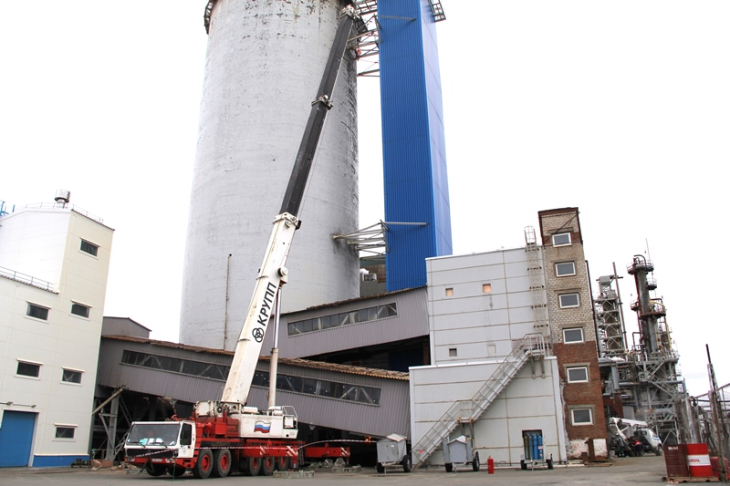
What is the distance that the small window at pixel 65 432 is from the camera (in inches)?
1267

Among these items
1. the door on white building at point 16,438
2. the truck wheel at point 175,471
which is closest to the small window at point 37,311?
the door on white building at point 16,438

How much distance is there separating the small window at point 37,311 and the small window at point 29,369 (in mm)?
2487

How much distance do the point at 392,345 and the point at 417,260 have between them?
269 inches

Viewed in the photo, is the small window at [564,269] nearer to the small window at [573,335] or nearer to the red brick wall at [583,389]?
the small window at [573,335]

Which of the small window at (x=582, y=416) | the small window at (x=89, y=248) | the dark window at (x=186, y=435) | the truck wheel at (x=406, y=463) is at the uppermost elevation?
the small window at (x=89, y=248)

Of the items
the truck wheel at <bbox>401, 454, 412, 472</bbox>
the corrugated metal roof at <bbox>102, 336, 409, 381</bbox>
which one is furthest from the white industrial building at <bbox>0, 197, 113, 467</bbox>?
the truck wheel at <bbox>401, 454, 412, 472</bbox>

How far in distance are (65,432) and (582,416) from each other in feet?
89.6

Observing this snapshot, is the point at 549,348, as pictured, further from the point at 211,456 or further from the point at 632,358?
the point at 632,358

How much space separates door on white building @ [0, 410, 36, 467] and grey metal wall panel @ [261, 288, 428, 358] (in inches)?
539

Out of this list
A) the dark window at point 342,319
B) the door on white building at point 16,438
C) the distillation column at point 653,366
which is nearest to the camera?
the door on white building at point 16,438

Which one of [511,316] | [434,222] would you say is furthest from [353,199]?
[511,316]

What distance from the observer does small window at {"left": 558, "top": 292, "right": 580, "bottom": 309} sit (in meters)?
31.9

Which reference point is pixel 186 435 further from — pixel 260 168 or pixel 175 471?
pixel 260 168

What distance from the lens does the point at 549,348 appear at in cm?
3061
